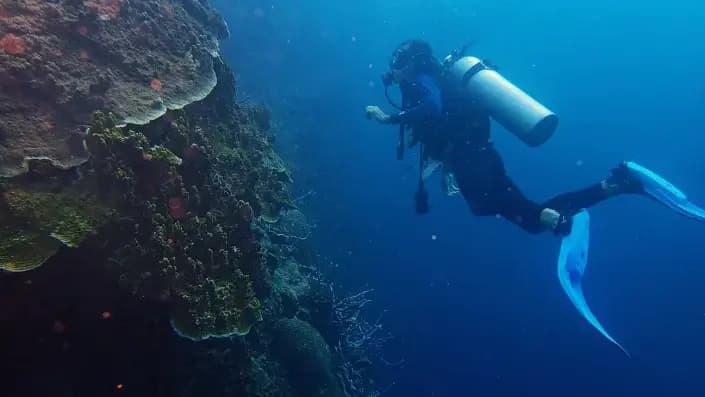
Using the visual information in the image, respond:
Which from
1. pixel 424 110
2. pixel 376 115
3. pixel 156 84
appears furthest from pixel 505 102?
pixel 156 84

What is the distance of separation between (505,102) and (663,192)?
249 cm

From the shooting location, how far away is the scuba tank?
612 centimetres

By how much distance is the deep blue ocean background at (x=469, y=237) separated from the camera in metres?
20.6

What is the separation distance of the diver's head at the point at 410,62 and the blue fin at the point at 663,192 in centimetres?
321

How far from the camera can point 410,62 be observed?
652cm

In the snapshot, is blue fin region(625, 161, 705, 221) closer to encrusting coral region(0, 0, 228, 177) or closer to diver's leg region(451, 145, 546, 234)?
diver's leg region(451, 145, 546, 234)

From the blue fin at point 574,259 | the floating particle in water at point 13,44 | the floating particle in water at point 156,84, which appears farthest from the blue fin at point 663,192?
the floating particle in water at point 13,44

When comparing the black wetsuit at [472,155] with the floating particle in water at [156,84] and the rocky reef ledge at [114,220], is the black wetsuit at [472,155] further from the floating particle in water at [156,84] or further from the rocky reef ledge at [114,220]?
the floating particle in water at [156,84]

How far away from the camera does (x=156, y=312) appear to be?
360 centimetres

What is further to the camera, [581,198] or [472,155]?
[472,155]

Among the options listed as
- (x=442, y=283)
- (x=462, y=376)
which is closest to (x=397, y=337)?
(x=462, y=376)

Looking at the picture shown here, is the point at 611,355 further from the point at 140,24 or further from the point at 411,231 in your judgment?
the point at 140,24

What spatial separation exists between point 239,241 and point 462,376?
18.2m

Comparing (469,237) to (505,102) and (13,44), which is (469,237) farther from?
(13,44)
